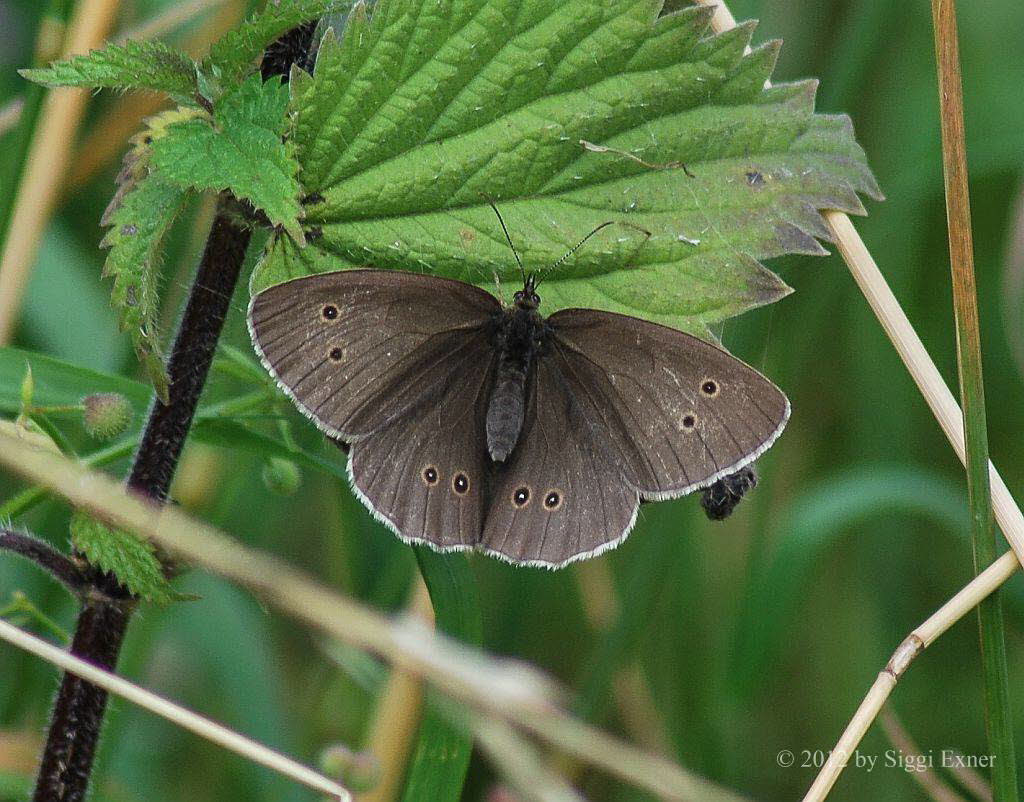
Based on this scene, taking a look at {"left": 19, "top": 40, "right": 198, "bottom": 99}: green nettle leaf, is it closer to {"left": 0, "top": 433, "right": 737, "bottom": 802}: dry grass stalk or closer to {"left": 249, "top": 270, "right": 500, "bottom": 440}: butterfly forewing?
{"left": 249, "top": 270, "right": 500, "bottom": 440}: butterfly forewing

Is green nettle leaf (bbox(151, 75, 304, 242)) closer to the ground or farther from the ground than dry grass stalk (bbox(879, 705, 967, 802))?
farther from the ground

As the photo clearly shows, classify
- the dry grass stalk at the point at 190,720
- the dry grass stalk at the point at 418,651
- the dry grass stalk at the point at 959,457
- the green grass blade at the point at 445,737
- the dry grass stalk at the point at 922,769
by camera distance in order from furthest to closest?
1. the dry grass stalk at the point at 922,769
2. the green grass blade at the point at 445,737
3. the dry grass stalk at the point at 959,457
4. the dry grass stalk at the point at 190,720
5. the dry grass stalk at the point at 418,651

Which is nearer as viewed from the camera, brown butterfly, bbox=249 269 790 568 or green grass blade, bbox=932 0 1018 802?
green grass blade, bbox=932 0 1018 802

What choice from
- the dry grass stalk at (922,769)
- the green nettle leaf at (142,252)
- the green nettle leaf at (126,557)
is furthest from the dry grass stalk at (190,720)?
the dry grass stalk at (922,769)

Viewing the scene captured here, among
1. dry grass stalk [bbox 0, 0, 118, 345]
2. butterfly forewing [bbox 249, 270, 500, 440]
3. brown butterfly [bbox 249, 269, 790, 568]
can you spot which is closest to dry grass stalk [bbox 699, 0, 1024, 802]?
brown butterfly [bbox 249, 269, 790, 568]

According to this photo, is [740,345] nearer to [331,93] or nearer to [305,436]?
[305,436]
